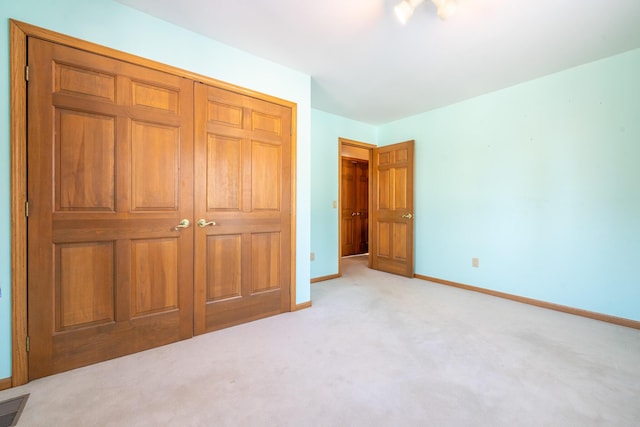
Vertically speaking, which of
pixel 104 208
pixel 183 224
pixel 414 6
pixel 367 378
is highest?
pixel 414 6

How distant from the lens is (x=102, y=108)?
189 centimetres

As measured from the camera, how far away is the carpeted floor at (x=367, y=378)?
1417mm

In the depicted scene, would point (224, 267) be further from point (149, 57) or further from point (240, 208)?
point (149, 57)

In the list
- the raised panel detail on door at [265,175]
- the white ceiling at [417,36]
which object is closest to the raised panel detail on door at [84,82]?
the white ceiling at [417,36]

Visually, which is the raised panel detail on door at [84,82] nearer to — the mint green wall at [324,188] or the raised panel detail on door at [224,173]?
the raised panel detail on door at [224,173]

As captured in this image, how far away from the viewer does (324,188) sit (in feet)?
13.8

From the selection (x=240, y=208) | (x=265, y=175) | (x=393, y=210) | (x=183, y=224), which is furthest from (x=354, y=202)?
(x=183, y=224)

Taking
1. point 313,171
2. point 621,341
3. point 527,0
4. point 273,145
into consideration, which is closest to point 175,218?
point 273,145

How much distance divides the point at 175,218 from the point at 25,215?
0.82m

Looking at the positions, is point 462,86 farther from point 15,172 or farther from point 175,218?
point 15,172

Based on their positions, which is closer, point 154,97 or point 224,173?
point 154,97

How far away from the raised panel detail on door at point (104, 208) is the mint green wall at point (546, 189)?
3.36m

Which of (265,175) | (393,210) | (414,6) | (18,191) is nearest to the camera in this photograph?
(18,191)

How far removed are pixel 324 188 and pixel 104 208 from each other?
9.16 ft
